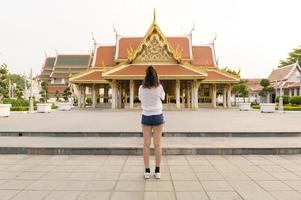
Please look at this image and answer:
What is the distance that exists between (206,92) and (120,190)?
2810 cm

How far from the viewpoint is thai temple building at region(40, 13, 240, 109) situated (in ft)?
76.1

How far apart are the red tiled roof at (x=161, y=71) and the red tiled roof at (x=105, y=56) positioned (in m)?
6.05

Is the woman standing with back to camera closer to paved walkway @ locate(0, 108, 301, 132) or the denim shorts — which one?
the denim shorts

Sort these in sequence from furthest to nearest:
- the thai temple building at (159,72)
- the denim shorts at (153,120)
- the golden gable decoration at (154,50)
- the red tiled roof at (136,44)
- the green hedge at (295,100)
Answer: the green hedge at (295,100) → the red tiled roof at (136,44) → the golden gable decoration at (154,50) → the thai temple building at (159,72) → the denim shorts at (153,120)

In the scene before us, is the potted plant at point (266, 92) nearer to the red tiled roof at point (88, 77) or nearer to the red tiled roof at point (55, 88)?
the red tiled roof at point (88, 77)

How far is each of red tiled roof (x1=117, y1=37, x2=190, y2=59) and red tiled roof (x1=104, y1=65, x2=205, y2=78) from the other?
4726mm

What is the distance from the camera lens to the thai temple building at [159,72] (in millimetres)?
23188

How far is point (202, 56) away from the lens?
30.6 m

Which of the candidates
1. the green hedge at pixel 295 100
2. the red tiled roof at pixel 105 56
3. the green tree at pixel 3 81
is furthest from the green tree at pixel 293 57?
the green tree at pixel 3 81

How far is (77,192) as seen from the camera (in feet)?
12.1

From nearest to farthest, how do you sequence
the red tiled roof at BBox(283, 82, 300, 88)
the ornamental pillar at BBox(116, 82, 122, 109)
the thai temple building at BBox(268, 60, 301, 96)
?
the ornamental pillar at BBox(116, 82, 122, 109)
the red tiled roof at BBox(283, 82, 300, 88)
the thai temple building at BBox(268, 60, 301, 96)

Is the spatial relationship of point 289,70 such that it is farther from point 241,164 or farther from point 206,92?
point 241,164

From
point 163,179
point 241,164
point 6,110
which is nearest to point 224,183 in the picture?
point 163,179

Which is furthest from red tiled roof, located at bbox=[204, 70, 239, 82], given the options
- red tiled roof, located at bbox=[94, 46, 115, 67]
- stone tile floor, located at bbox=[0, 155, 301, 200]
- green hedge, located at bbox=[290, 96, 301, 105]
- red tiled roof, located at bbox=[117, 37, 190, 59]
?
stone tile floor, located at bbox=[0, 155, 301, 200]
